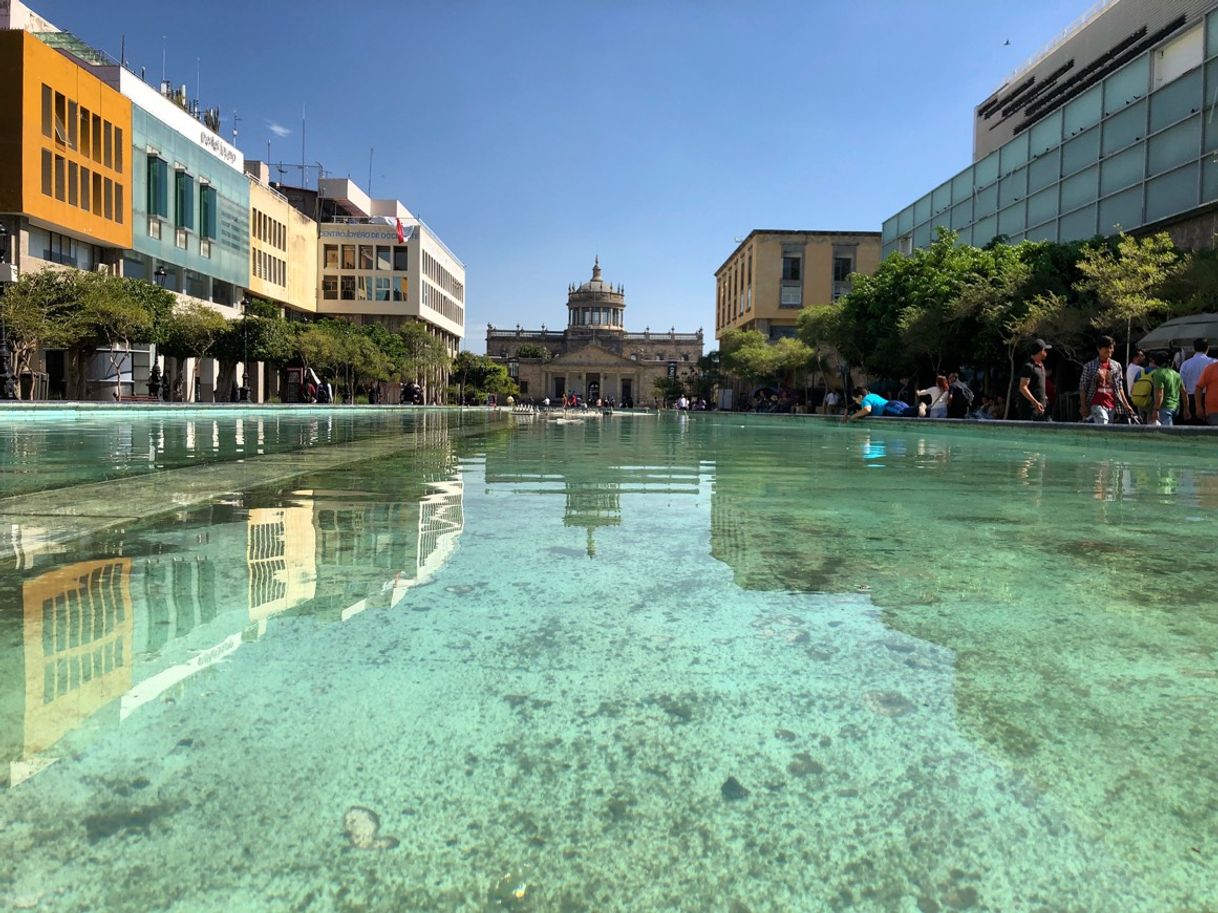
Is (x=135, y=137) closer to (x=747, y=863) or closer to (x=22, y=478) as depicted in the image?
(x=22, y=478)

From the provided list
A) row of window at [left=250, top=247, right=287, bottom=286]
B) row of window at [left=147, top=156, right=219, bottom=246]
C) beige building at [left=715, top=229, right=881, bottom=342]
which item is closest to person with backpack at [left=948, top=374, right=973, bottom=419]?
row of window at [left=147, top=156, right=219, bottom=246]

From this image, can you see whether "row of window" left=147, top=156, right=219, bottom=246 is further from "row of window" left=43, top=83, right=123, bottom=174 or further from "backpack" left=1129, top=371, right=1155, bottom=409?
"backpack" left=1129, top=371, right=1155, bottom=409

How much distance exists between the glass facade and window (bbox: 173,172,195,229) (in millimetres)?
32220

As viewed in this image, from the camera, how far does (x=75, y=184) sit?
1224 inches

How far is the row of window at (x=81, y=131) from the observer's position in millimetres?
29500

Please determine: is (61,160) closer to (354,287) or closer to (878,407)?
(878,407)

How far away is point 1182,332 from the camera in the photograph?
1528 centimetres

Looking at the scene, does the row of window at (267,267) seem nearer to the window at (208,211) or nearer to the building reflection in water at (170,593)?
the window at (208,211)

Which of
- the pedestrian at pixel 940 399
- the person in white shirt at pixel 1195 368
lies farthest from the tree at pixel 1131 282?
the person in white shirt at pixel 1195 368

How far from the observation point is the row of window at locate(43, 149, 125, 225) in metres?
29.7

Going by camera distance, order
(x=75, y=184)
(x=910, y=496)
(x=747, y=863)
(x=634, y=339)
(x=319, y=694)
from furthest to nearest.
Result: (x=634, y=339)
(x=75, y=184)
(x=910, y=496)
(x=319, y=694)
(x=747, y=863)

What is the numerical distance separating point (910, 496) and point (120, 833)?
4.39 m

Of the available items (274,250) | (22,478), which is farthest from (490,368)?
(22,478)

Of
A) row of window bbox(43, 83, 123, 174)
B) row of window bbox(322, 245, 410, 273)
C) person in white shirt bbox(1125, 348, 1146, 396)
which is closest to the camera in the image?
person in white shirt bbox(1125, 348, 1146, 396)
